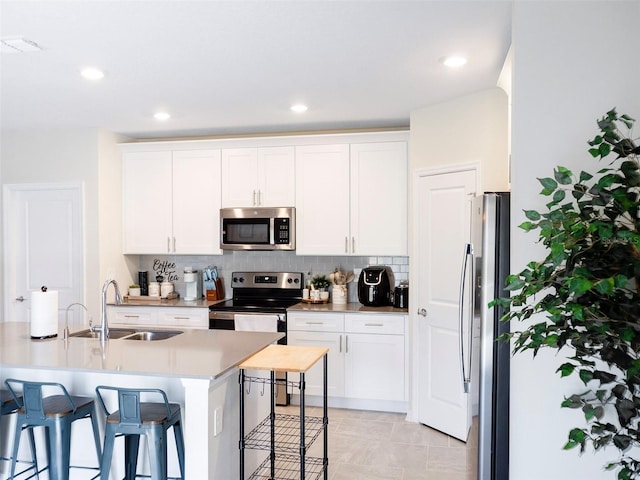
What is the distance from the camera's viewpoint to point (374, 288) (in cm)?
480

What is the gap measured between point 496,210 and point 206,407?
1.64 meters

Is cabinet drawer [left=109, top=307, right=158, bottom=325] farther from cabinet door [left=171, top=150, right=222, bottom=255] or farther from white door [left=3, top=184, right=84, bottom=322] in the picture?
cabinet door [left=171, top=150, right=222, bottom=255]

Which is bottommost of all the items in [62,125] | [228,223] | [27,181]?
[228,223]

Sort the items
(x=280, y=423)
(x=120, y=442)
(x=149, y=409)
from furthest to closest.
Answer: (x=280, y=423)
(x=120, y=442)
(x=149, y=409)

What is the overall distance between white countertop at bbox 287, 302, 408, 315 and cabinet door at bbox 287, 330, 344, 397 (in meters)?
0.21

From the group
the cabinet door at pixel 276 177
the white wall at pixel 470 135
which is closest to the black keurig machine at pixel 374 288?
the cabinet door at pixel 276 177

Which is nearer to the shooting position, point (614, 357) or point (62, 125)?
point (614, 357)

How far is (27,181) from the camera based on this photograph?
5.20 m

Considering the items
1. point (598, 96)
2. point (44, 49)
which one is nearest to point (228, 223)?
point (44, 49)

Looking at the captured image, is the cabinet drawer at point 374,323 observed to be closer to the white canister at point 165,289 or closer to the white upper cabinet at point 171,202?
the white upper cabinet at point 171,202

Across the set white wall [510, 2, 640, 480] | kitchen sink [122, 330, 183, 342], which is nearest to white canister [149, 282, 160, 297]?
kitchen sink [122, 330, 183, 342]

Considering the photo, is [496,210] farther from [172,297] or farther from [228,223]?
[172,297]

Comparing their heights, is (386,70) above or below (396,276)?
above

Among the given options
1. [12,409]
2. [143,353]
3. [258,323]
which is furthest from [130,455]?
[258,323]
